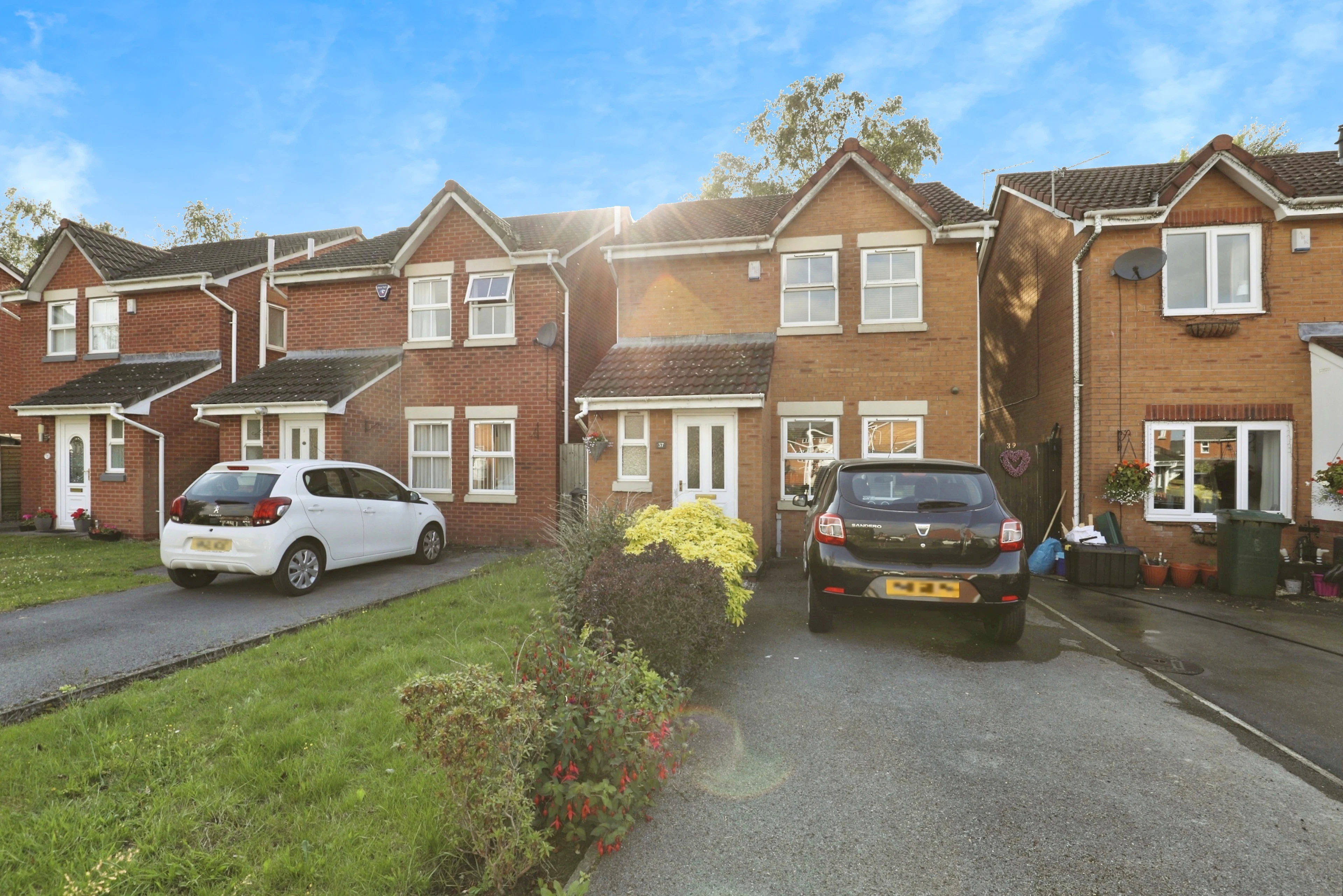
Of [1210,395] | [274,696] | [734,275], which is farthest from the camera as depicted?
[734,275]

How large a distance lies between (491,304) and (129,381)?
8.78m

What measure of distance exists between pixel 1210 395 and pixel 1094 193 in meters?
4.28

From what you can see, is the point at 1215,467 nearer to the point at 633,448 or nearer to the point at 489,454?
the point at 633,448

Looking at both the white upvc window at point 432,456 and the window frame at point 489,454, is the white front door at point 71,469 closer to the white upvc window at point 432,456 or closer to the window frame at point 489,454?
the white upvc window at point 432,456

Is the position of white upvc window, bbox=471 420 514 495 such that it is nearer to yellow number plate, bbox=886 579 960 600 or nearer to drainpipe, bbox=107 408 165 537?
drainpipe, bbox=107 408 165 537

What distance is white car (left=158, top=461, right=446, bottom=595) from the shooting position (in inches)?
302

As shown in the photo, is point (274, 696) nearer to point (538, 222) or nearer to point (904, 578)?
point (904, 578)

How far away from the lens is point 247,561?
7.63 meters

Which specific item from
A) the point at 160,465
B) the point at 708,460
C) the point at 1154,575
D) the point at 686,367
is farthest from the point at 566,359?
the point at 1154,575

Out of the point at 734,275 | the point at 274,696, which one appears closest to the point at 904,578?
the point at 274,696

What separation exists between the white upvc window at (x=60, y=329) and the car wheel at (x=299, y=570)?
13.3 metres

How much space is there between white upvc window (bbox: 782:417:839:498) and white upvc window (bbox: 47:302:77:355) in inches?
713

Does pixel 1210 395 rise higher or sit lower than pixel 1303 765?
higher

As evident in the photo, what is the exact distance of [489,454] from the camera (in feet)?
41.8
